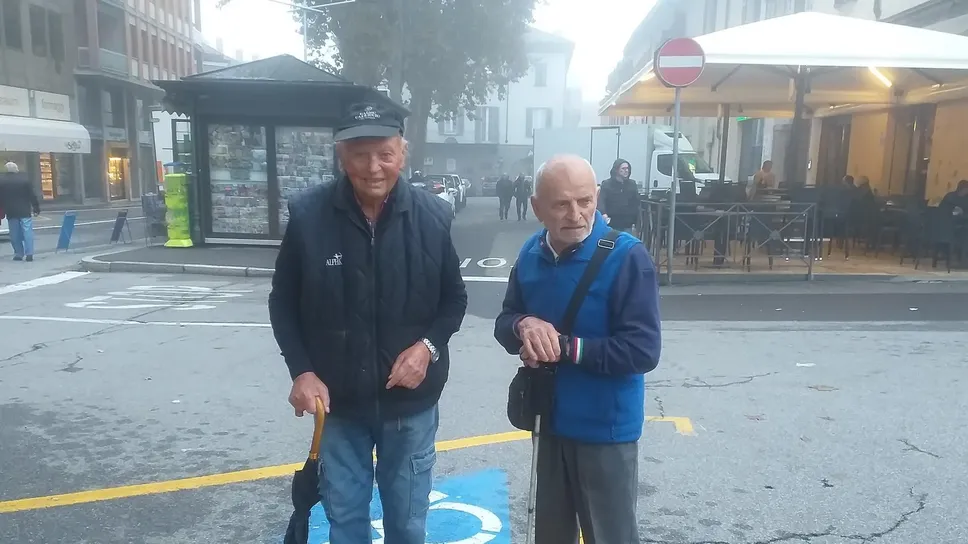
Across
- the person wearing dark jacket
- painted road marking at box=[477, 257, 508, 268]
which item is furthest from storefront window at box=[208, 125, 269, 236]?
the person wearing dark jacket

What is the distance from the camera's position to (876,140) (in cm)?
1670

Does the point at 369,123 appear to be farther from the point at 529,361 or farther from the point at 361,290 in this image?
the point at 529,361

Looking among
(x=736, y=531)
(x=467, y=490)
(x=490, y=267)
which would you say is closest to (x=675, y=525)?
(x=736, y=531)

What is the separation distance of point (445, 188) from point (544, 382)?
2430cm

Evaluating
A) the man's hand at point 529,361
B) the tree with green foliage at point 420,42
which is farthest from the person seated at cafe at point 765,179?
the tree with green foliage at point 420,42

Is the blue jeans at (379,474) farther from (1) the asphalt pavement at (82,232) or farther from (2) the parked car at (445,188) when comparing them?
(2) the parked car at (445,188)

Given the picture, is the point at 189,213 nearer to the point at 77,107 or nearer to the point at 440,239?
the point at 440,239

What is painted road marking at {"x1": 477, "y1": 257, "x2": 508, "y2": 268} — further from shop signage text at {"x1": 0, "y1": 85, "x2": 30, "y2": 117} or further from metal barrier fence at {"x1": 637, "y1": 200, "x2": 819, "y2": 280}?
shop signage text at {"x1": 0, "y1": 85, "x2": 30, "y2": 117}

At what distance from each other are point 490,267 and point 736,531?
927cm

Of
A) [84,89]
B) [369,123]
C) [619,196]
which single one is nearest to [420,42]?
[84,89]

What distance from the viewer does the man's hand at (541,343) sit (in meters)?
2.28

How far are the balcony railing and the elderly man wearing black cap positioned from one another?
1405 inches

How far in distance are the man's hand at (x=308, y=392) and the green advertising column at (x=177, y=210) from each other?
39.5 ft

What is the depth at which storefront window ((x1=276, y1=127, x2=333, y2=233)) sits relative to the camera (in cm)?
1318
